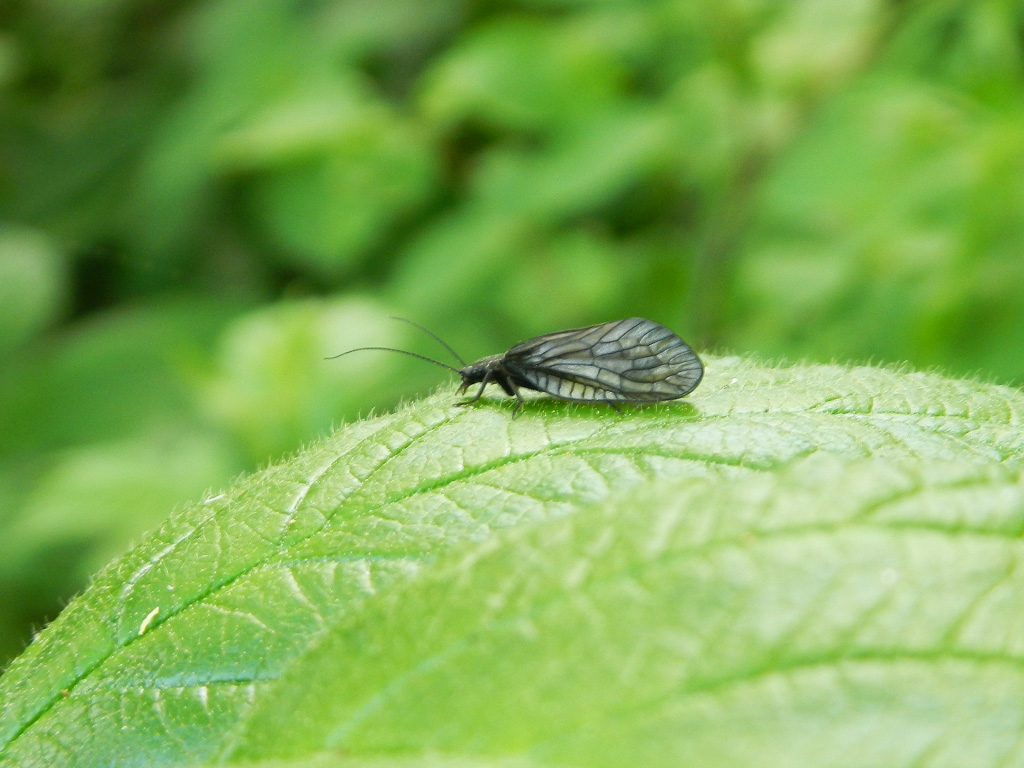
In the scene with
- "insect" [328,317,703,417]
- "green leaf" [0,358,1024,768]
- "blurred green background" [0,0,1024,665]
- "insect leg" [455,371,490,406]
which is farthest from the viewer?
"blurred green background" [0,0,1024,665]

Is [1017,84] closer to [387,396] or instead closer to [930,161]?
[930,161]

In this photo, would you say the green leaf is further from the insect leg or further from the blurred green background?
the blurred green background

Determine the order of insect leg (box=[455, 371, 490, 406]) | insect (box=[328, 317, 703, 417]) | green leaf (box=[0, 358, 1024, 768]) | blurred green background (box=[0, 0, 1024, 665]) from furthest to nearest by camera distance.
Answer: blurred green background (box=[0, 0, 1024, 665])
insect (box=[328, 317, 703, 417])
insect leg (box=[455, 371, 490, 406])
green leaf (box=[0, 358, 1024, 768])

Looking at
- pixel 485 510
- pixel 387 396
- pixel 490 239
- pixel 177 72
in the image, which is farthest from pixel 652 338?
pixel 177 72

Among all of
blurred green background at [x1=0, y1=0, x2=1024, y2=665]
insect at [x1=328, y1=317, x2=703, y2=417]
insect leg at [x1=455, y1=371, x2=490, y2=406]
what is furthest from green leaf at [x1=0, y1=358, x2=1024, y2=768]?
blurred green background at [x1=0, y1=0, x2=1024, y2=665]

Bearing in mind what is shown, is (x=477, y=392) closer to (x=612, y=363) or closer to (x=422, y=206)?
(x=612, y=363)
